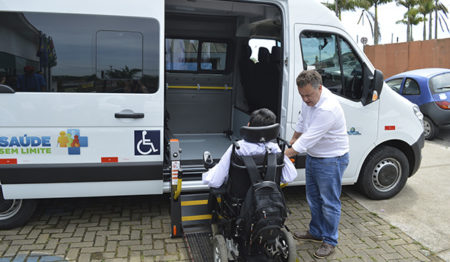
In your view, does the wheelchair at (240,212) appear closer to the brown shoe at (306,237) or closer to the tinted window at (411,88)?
the brown shoe at (306,237)

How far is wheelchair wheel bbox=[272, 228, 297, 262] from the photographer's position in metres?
2.98

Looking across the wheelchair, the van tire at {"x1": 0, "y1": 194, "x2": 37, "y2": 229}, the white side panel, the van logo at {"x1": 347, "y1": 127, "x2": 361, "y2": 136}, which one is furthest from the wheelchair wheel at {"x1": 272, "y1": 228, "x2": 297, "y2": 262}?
the van tire at {"x1": 0, "y1": 194, "x2": 37, "y2": 229}

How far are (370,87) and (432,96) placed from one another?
5163 millimetres

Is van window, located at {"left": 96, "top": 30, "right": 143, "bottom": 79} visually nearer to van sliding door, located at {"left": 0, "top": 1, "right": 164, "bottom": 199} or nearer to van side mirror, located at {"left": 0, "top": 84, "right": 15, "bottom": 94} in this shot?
van sliding door, located at {"left": 0, "top": 1, "right": 164, "bottom": 199}

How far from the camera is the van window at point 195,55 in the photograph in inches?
248

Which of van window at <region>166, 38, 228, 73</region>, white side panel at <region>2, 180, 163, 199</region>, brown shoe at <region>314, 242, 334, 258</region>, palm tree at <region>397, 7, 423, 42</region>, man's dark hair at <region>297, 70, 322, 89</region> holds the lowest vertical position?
brown shoe at <region>314, 242, 334, 258</region>

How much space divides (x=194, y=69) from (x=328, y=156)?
3.58 metres

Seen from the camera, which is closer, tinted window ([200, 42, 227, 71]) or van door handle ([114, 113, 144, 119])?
van door handle ([114, 113, 144, 119])

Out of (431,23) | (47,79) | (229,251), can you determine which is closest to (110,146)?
(47,79)

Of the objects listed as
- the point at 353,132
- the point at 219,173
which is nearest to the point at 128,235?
the point at 219,173

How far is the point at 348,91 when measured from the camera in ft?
14.6

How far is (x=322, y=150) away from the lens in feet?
11.3

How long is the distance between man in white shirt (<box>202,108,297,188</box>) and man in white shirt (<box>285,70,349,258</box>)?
19 centimetres

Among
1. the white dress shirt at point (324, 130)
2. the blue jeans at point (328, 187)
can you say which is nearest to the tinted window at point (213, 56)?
the white dress shirt at point (324, 130)
